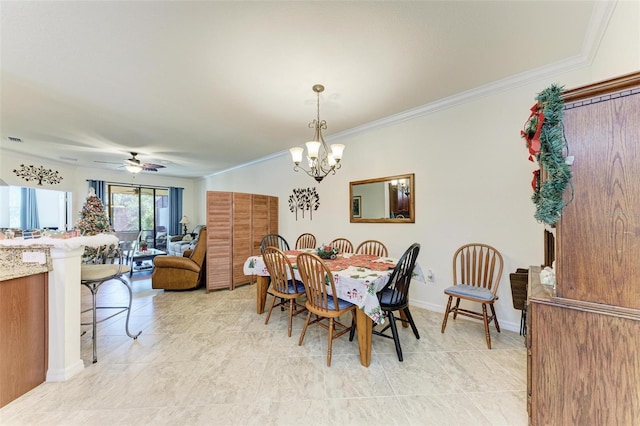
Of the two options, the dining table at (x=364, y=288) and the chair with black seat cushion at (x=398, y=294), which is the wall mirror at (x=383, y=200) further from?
the chair with black seat cushion at (x=398, y=294)

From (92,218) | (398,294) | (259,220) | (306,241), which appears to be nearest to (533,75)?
(398,294)

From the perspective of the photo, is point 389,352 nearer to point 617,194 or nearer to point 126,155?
point 617,194

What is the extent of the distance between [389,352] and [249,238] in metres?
3.22

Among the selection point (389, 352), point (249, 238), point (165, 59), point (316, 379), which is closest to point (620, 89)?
point (389, 352)

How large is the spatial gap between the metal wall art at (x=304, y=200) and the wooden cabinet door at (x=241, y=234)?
0.89 m

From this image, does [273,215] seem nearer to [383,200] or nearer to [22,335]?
[383,200]

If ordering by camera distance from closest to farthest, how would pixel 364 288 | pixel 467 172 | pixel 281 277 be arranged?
pixel 364 288 < pixel 281 277 < pixel 467 172

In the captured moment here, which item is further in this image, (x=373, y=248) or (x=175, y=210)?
(x=175, y=210)

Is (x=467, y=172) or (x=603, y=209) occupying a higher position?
(x=467, y=172)

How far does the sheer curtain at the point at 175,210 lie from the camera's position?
810 cm

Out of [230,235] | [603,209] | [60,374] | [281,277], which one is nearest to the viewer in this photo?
[603,209]

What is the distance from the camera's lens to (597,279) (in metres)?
1.09

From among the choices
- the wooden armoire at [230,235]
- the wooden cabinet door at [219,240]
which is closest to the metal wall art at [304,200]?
the wooden armoire at [230,235]

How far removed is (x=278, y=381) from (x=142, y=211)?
7.98m
